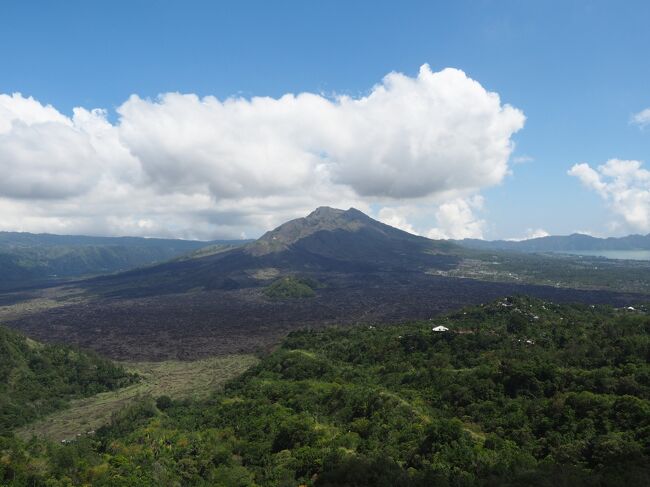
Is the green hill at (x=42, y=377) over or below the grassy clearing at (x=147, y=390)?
over

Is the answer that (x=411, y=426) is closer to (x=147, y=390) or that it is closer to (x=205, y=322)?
(x=147, y=390)

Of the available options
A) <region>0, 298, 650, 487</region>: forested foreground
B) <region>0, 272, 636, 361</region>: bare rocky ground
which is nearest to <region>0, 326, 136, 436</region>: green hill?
<region>0, 298, 650, 487</region>: forested foreground

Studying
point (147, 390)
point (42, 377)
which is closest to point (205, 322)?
point (147, 390)

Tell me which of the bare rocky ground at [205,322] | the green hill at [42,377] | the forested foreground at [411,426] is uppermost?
the forested foreground at [411,426]

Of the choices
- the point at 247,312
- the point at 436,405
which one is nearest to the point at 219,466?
the point at 436,405

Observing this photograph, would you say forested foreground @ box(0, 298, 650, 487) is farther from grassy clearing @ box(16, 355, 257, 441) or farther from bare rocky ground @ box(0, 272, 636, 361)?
bare rocky ground @ box(0, 272, 636, 361)

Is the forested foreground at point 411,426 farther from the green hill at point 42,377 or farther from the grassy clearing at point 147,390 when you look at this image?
the green hill at point 42,377

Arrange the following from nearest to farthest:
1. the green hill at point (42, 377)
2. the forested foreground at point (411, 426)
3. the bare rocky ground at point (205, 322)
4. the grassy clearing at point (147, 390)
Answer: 1. the forested foreground at point (411, 426)
2. the grassy clearing at point (147, 390)
3. the green hill at point (42, 377)
4. the bare rocky ground at point (205, 322)

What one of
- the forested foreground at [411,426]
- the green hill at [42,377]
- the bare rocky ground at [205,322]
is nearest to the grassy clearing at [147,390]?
the green hill at [42,377]
